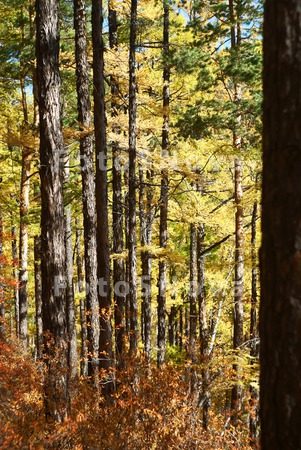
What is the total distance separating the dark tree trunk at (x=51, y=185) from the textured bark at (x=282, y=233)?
455 centimetres

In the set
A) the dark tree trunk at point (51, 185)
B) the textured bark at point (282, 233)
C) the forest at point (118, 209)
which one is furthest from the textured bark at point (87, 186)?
the textured bark at point (282, 233)

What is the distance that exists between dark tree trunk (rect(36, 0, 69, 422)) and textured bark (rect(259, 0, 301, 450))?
4547 millimetres

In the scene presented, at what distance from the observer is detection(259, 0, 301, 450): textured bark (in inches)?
69.7

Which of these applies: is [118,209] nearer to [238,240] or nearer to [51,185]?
[238,240]

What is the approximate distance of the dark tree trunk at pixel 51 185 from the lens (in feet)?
19.9

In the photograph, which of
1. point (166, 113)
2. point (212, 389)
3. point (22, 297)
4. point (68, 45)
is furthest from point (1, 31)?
point (212, 389)

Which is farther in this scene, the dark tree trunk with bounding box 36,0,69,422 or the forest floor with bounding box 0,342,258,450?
the dark tree trunk with bounding box 36,0,69,422

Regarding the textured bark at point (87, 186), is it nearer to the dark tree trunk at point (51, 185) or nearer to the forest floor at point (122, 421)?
the forest floor at point (122, 421)

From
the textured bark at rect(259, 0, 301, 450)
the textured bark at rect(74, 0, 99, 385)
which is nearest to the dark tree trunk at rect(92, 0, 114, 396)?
the textured bark at rect(74, 0, 99, 385)

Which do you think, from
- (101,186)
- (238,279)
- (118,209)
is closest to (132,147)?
(101,186)

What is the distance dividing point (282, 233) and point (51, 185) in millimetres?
4850

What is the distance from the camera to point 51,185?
20.4 feet

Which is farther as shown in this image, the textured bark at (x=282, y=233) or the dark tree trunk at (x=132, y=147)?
the dark tree trunk at (x=132, y=147)

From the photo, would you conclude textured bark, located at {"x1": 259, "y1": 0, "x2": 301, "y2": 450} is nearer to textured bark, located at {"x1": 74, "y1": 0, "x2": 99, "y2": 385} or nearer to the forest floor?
the forest floor
